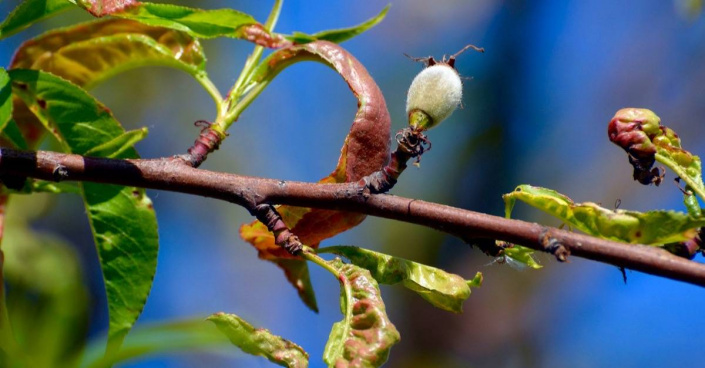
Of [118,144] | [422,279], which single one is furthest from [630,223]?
[118,144]

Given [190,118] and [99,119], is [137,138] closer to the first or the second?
[99,119]

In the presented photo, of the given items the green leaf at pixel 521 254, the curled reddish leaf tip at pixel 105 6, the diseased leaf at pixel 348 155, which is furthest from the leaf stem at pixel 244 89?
the green leaf at pixel 521 254

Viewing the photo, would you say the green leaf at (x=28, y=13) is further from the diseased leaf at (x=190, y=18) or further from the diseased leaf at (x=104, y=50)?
the diseased leaf at (x=104, y=50)

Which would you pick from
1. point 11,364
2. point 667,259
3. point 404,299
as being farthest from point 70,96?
point 404,299

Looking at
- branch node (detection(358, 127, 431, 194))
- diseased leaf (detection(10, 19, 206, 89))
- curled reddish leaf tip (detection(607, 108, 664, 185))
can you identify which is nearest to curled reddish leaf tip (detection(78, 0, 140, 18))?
diseased leaf (detection(10, 19, 206, 89))

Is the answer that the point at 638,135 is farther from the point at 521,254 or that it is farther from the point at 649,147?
the point at 521,254

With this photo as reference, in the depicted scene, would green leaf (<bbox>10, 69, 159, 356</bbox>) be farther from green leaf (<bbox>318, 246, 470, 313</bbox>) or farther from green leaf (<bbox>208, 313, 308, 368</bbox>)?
green leaf (<bbox>318, 246, 470, 313</bbox>)
